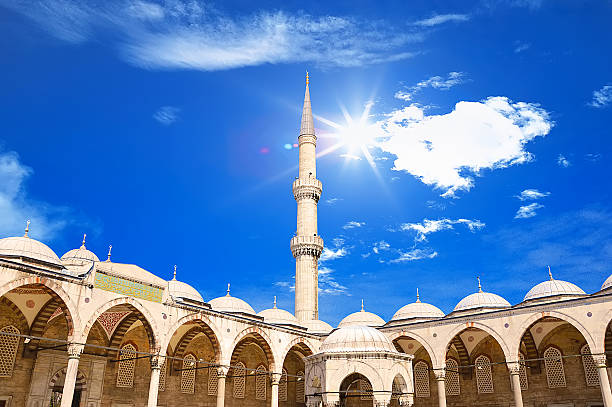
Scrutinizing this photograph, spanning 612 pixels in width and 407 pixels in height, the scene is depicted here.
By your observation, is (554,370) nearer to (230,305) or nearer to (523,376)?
(523,376)

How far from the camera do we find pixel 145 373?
23500mm

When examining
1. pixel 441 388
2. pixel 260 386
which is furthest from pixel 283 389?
pixel 441 388

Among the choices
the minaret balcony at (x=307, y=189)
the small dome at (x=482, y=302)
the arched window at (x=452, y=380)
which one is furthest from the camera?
the minaret balcony at (x=307, y=189)

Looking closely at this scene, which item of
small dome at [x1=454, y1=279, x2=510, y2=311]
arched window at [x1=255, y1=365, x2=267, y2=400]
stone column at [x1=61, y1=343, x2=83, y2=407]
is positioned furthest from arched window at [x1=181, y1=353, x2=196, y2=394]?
small dome at [x1=454, y1=279, x2=510, y2=311]

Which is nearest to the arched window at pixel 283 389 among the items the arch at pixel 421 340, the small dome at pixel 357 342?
the arch at pixel 421 340

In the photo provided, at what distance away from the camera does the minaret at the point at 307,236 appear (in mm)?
31625

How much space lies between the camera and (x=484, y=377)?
26.2 m

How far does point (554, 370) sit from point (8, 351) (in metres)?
23.8

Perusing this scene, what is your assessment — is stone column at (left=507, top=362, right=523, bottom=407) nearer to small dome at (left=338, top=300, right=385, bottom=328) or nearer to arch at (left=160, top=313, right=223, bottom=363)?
small dome at (left=338, top=300, right=385, bottom=328)

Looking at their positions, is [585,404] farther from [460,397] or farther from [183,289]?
[183,289]

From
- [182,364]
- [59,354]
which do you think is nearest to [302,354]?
[182,364]

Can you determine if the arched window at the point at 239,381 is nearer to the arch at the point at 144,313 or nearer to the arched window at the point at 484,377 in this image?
the arch at the point at 144,313

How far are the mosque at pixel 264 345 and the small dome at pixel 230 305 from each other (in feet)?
0.27

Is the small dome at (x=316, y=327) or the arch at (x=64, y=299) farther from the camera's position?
the small dome at (x=316, y=327)
